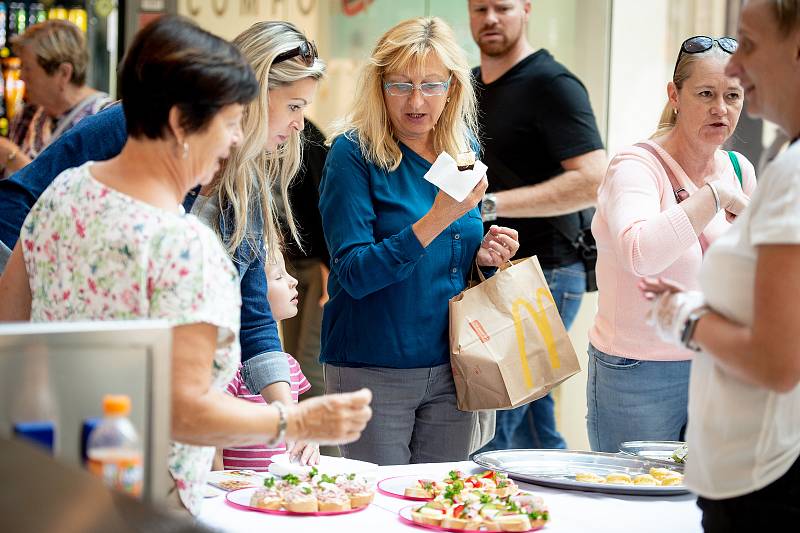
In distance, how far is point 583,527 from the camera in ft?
6.64

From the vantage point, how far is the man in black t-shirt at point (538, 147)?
12.3ft

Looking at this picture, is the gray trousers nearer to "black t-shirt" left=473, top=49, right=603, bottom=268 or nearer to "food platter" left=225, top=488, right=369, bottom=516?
"food platter" left=225, top=488, right=369, bottom=516

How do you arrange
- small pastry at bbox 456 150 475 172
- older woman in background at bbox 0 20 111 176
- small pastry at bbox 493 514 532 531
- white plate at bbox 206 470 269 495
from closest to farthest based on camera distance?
small pastry at bbox 493 514 532 531 < white plate at bbox 206 470 269 495 < small pastry at bbox 456 150 475 172 < older woman in background at bbox 0 20 111 176

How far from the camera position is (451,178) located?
8.45 ft

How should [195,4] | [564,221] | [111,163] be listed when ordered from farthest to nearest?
[195,4] → [564,221] → [111,163]

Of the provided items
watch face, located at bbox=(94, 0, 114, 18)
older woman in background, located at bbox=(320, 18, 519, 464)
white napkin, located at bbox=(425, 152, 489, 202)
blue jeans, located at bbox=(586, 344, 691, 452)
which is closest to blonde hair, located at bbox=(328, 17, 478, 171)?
older woman in background, located at bbox=(320, 18, 519, 464)

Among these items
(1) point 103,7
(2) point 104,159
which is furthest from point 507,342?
(1) point 103,7

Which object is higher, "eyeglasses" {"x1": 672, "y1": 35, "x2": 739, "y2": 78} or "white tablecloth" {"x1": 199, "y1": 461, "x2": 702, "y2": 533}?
"eyeglasses" {"x1": 672, "y1": 35, "x2": 739, "y2": 78}

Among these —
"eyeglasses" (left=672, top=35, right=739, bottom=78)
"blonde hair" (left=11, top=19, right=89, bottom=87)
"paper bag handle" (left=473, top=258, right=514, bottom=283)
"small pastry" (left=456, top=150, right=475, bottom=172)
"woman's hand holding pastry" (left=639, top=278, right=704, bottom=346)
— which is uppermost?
"blonde hair" (left=11, top=19, right=89, bottom=87)

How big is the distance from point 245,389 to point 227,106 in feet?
3.46

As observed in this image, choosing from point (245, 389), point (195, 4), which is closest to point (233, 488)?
point (245, 389)

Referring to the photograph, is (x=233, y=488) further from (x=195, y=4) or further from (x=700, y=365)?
(x=195, y=4)

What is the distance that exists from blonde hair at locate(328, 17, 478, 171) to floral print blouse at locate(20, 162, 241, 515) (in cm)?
112

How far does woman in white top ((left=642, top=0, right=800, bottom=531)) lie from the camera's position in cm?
151
